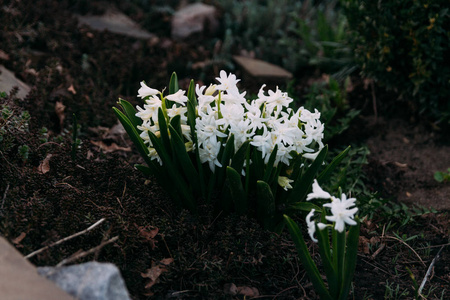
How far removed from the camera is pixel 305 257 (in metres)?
1.85

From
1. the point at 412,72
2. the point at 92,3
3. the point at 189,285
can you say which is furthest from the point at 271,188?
the point at 92,3

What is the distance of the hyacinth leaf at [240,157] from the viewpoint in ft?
6.75

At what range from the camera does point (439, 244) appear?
260 cm

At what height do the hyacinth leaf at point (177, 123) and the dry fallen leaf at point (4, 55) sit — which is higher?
the hyacinth leaf at point (177, 123)

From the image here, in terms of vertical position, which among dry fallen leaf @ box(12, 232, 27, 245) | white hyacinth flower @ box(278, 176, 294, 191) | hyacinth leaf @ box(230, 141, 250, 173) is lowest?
dry fallen leaf @ box(12, 232, 27, 245)

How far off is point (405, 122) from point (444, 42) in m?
0.75

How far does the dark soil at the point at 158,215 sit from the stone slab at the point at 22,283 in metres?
0.23

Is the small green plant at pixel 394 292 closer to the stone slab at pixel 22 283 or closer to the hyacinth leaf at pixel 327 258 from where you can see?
the hyacinth leaf at pixel 327 258

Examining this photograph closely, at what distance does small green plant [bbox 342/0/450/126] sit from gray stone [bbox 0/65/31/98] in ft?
8.67

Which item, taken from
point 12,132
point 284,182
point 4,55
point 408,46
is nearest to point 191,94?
point 284,182

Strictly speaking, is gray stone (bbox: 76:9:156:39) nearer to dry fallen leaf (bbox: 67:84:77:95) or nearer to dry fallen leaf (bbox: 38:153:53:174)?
dry fallen leaf (bbox: 67:84:77:95)

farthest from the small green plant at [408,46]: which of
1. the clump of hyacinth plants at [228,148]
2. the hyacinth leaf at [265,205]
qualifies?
the hyacinth leaf at [265,205]

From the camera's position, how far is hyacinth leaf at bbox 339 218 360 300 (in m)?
1.77

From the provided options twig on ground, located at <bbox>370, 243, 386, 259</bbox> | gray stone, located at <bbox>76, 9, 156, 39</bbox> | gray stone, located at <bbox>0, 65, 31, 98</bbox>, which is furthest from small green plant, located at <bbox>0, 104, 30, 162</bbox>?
gray stone, located at <bbox>76, 9, 156, 39</bbox>
